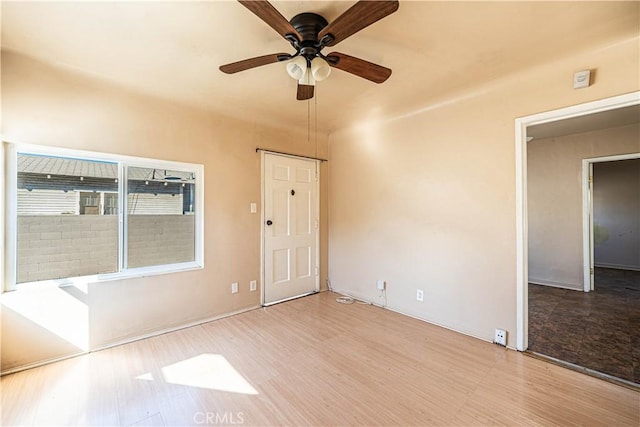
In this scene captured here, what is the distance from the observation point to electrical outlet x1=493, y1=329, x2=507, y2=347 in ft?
7.91

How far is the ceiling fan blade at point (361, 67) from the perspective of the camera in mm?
1664

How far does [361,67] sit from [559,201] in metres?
4.51

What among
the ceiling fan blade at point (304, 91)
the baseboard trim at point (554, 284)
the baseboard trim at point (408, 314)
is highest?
the ceiling fan blade at point (304, 91)

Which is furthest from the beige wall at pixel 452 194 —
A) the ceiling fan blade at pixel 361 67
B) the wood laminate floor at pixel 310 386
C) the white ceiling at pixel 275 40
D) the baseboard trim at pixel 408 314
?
the ceiling fan blade at pixel 361 67

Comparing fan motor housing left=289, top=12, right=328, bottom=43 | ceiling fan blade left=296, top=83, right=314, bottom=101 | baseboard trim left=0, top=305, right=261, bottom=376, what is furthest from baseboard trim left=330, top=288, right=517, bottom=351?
fan motor housing left=289, top=12, right=328, bottom=43

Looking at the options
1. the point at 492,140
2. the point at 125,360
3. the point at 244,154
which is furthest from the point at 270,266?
the point at 492,140

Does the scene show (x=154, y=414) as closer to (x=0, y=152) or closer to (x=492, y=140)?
(x=0, y=152)

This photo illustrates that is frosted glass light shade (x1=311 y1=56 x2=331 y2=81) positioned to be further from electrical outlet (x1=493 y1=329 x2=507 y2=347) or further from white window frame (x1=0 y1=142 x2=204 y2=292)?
electrical outlet (x1=493 y1=329 x2=507 y2=347)

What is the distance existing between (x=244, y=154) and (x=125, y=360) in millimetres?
2359

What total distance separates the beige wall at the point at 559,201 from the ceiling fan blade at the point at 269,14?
4.89 m

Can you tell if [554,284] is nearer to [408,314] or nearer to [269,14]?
[408,314]

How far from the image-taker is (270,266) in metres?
3.57

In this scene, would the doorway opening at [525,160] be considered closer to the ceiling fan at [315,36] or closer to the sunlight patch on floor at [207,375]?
the ceiling fan at [315,36]

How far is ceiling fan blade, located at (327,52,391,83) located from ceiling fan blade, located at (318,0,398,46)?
146 mm
